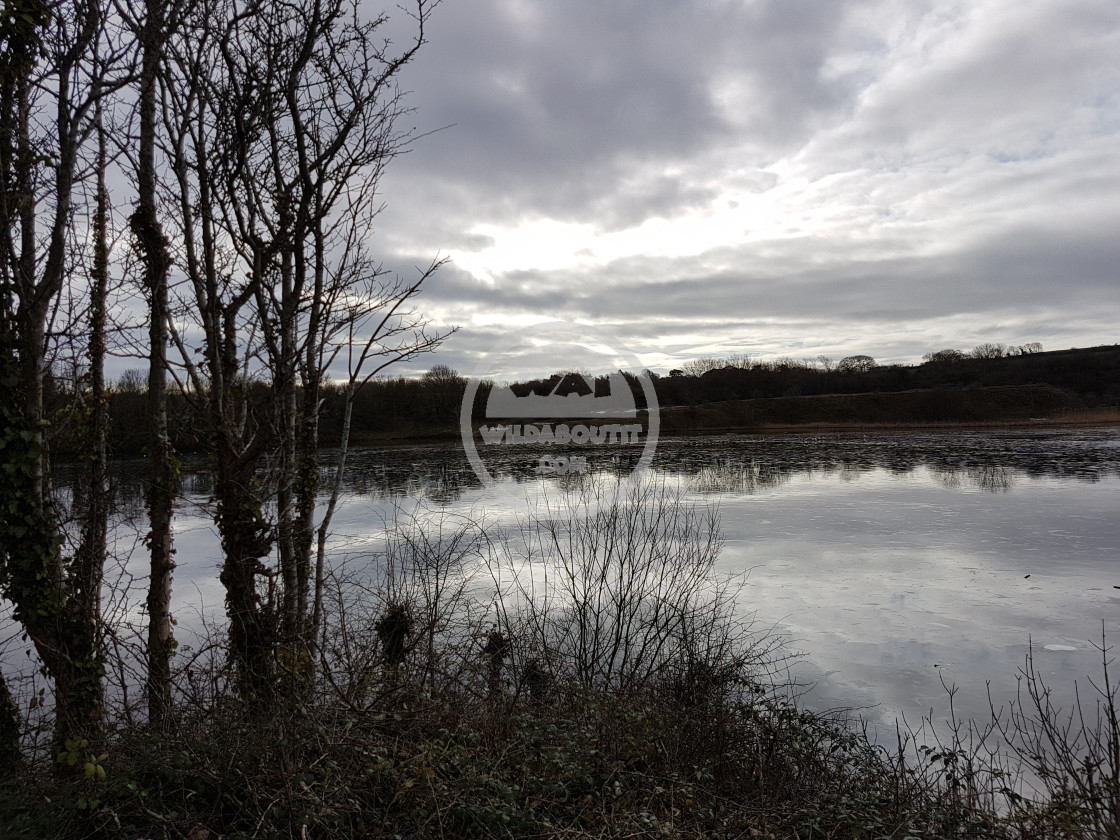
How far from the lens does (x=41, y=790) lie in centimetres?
468

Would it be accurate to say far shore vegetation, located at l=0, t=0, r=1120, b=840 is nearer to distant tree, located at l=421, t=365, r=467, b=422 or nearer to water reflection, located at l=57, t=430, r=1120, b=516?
water reflection, located at l=57, t=430, r=1120, b=516

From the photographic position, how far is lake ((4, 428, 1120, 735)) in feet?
25.6

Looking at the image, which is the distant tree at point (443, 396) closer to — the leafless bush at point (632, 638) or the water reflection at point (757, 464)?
the water reflection at point (757, 464)

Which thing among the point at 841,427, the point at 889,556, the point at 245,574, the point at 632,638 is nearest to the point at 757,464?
the point at 889,556

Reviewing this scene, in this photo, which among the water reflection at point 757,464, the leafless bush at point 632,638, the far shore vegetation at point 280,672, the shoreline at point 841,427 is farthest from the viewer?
the shoreline at point 841,427

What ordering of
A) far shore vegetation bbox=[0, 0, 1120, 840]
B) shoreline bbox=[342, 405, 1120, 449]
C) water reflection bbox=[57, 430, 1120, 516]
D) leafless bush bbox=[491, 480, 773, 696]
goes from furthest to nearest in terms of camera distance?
shoreline bbox=[342, 405, 1120, 449], water reflection bbox=[57, 430, 1120, 516], leafless bush bbox=[491, 480, 773, 696], far shore vegetation bbox=[0, 0, 1120, 840]

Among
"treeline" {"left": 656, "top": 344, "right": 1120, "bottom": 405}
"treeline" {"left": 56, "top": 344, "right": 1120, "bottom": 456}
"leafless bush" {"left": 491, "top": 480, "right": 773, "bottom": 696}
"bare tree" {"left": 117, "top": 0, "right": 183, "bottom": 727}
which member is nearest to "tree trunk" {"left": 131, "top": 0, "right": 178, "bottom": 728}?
"bare tree" {"left": 117, "top": 0, "right": 183, "bottom": 727}

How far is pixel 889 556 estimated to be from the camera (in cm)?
1262

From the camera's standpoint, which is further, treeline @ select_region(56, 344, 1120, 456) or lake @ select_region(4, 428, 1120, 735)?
treeline @ select_region(56, 344, 1120, 456)

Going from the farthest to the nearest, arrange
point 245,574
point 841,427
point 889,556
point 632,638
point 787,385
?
point 787,385
point 841,427
point 889,556
point 632,638
point 245,574

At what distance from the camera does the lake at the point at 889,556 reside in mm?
7797

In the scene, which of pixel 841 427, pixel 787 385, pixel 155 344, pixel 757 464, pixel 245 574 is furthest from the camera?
pixel 787 385

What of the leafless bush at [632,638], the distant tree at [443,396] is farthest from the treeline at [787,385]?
the leafless bush at [632,638]

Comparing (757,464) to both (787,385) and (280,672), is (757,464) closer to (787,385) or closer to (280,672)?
(280,672)
